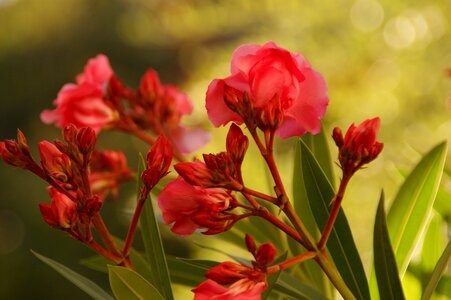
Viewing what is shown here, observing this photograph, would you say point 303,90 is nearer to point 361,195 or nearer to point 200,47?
point 361,195

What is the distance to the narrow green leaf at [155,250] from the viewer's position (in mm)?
377

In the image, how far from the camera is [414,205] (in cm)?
46

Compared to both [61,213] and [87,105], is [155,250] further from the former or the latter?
[87,105]

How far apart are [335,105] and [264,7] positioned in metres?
0.72

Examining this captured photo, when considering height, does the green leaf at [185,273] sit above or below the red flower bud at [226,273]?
below

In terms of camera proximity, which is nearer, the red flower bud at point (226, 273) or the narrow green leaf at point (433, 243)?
the red flower bud at point (226, 273)

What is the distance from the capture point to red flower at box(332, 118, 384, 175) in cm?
34

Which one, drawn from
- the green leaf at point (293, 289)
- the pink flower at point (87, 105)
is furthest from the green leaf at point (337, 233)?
the pink flower at point (87, 105)

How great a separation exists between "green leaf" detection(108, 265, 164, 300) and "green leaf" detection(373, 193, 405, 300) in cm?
11

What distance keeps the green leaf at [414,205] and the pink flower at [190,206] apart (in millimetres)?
155

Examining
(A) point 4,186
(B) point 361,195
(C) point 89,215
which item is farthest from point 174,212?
(A) point 4,186

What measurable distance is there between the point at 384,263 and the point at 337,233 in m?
0.06

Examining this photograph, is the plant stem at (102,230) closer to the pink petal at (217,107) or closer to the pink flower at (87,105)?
the pink petal at (217,107)

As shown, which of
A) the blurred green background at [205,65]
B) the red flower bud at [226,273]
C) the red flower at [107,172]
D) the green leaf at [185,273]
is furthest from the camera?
the blurred green background at [205,65]
